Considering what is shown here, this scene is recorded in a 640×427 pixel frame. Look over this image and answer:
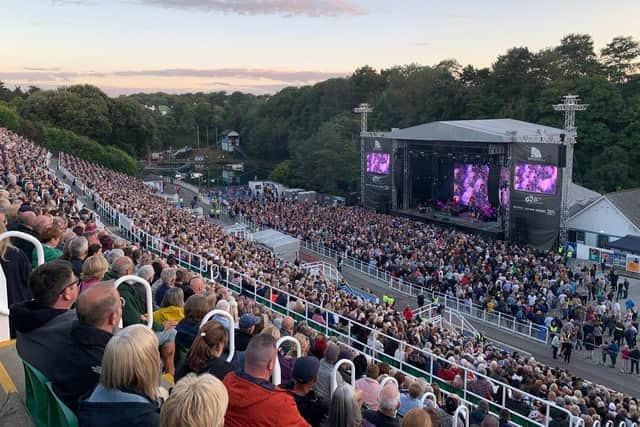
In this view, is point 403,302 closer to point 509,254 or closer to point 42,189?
point 509,254

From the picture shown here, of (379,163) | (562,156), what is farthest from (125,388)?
(379,163)

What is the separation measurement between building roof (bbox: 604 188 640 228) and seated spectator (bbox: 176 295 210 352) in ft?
77.4

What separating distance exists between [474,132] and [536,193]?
423 cm

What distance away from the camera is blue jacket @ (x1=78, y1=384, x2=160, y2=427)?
2377mm

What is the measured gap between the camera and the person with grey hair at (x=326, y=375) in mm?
4395

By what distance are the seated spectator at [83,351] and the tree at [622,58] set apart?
1805 inches

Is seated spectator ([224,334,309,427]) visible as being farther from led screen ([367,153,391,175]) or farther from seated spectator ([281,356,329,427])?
led screen ([367,153,391,175])

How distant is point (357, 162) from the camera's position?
46000 millimetres

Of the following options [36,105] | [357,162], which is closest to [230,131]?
[36,105]

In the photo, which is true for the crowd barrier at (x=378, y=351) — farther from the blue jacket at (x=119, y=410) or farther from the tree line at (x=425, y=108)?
the tree line at (x=425, y=108)

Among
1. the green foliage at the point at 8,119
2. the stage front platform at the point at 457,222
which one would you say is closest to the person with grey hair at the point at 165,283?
the stage front platform at the point at 457,222

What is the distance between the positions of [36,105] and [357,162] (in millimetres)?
28765

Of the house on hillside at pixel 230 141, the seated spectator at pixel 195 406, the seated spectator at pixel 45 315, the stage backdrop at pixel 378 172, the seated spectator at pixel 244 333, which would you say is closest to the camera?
the seated spectator at pixel 195 406

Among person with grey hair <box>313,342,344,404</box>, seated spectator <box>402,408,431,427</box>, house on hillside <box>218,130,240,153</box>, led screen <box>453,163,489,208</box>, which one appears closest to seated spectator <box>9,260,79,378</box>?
seated spectator <box>402,408,431,427</box>
